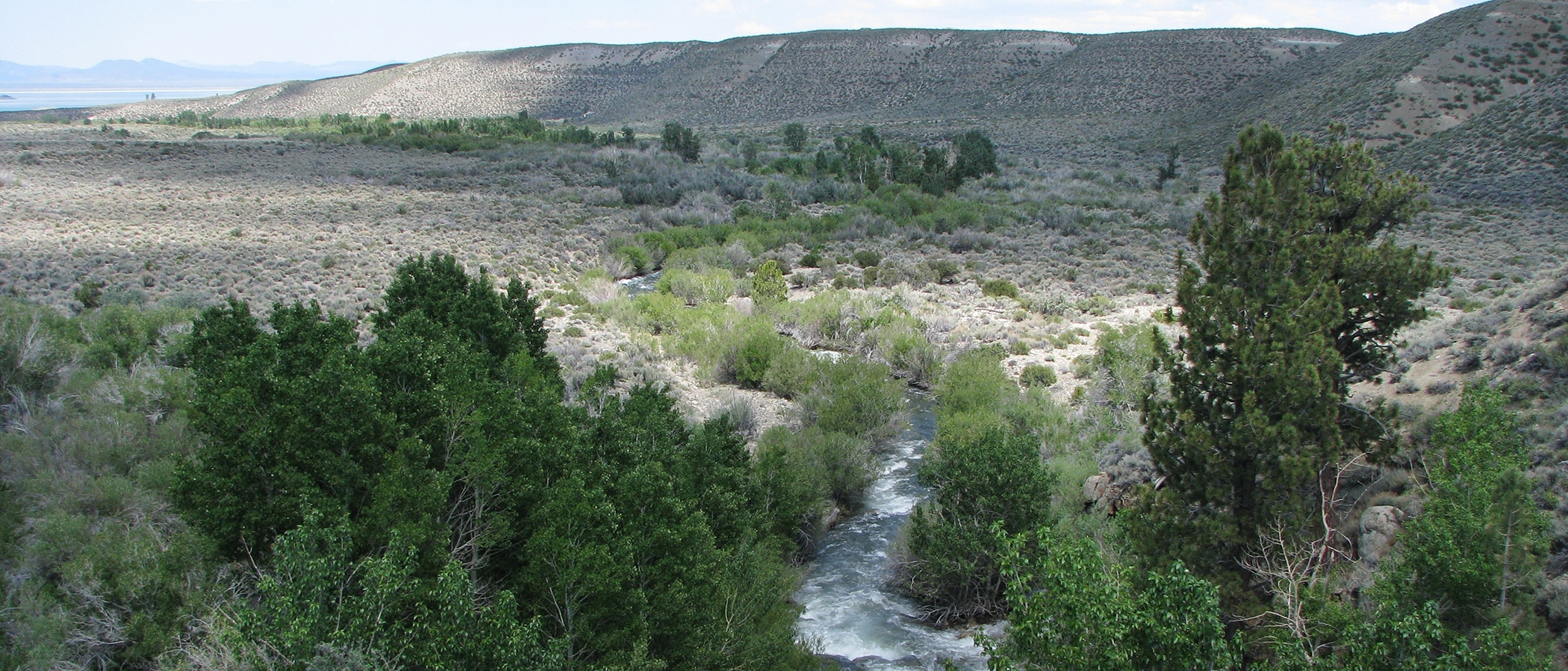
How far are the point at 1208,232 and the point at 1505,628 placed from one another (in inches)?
210

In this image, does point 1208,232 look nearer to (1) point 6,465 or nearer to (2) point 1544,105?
(1) point 6,465

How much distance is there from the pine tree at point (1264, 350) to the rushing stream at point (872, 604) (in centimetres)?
385

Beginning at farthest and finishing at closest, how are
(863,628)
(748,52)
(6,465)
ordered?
(748,52)
(863,628)
(6,465)

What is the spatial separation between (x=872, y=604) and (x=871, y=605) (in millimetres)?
28

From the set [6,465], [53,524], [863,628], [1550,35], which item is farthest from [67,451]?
[1550,35]

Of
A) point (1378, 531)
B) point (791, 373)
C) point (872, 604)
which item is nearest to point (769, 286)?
point (791, 373)

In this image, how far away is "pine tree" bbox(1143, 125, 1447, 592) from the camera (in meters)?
9.60

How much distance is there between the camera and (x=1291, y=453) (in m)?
9.49

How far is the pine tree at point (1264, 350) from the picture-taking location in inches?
378

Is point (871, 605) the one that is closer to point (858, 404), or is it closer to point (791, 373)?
point (858, 404)

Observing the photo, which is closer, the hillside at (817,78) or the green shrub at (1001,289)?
the green shrub at (1001,289)

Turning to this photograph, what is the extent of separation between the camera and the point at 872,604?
1391cm

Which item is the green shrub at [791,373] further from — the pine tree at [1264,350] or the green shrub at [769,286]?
the pine tree at [1264,350]

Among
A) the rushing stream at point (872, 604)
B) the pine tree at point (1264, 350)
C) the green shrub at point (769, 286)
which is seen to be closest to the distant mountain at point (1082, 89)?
the green shrub at point (769, 286)
